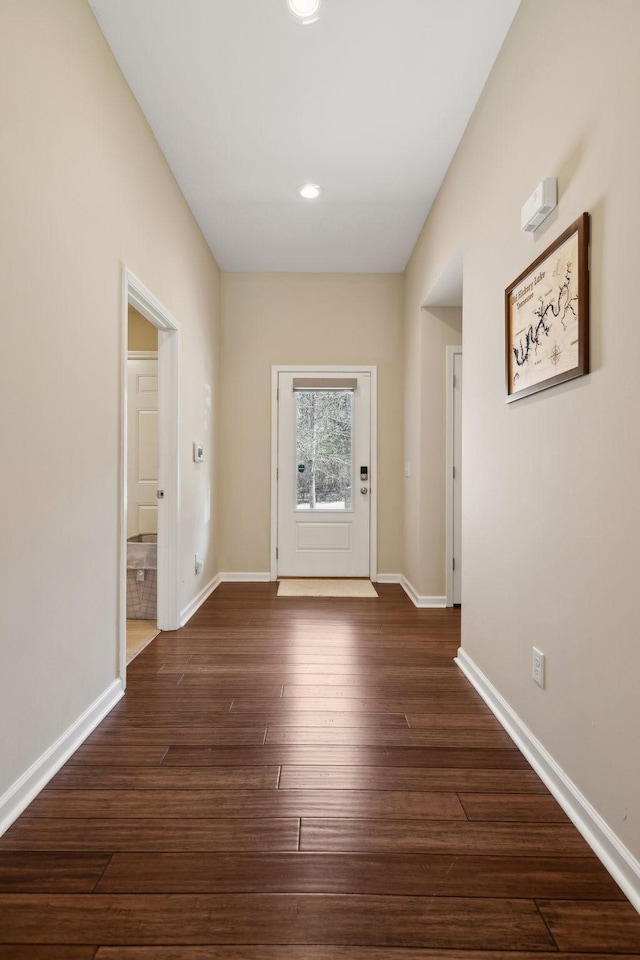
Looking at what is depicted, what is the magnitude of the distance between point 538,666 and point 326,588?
2.90 meters

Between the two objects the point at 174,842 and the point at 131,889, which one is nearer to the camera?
the point at 131,889

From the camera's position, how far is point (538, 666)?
1917 millimetres

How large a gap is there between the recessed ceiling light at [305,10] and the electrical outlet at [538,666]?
265 centimetres

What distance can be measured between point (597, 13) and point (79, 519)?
2.38 metres

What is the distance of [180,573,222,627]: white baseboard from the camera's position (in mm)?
3676

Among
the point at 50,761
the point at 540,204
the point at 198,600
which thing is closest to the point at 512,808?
the point at 50,761

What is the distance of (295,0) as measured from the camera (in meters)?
2.10

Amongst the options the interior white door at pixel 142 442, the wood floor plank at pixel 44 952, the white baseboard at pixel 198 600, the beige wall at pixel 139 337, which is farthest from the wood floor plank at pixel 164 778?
the beige wall at pixel 139 337

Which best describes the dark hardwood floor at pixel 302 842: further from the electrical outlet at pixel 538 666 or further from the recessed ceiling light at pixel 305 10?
the recessed ceiling light at pixel 305 10

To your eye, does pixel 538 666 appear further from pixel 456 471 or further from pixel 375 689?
pixel 456 471

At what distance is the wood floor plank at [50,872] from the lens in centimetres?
134

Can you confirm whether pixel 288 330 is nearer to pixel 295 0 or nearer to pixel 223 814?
pixel 295 0

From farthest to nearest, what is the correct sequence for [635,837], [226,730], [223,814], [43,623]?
[226,730] < [43,623] < [223,814] < [635,837]

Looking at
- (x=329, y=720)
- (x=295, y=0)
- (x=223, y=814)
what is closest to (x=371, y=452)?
(x=329, y=720)
